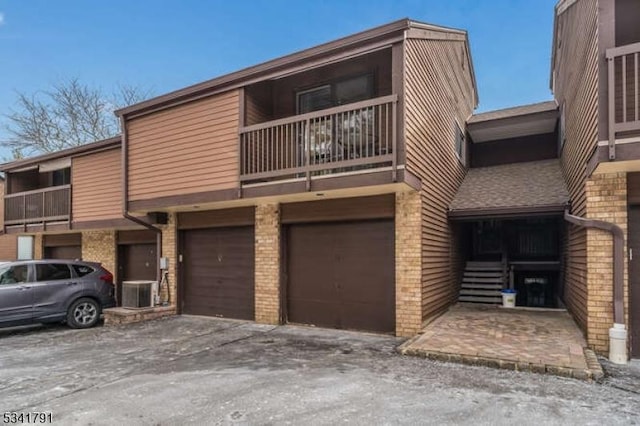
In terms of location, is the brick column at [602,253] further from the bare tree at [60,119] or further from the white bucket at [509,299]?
the bare tree at [60,119]

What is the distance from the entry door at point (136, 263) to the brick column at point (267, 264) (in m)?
4.16

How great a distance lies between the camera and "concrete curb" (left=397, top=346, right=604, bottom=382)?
4.86 metres

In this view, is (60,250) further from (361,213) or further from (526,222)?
(526,222)

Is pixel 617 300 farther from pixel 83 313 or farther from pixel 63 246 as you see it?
pixel 63 246

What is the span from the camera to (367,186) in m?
6.80

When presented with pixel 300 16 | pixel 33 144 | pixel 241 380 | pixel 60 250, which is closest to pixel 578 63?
pixel 241 380

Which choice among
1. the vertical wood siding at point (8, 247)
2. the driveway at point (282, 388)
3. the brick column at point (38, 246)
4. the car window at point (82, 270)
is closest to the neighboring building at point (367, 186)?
the car window at point (82, 270)

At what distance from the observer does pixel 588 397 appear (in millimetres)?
4328

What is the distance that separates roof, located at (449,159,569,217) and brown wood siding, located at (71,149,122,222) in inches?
353

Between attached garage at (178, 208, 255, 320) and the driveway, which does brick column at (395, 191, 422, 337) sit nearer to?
the driveway

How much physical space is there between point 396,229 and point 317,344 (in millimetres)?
2434

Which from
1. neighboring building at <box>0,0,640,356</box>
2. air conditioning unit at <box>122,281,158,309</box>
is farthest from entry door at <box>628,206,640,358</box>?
air conditioning unit at <box>122,281,158,309</box>

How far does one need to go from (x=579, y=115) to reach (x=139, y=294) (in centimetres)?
1013

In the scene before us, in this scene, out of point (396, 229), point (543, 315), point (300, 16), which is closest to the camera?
point (396, 229)
